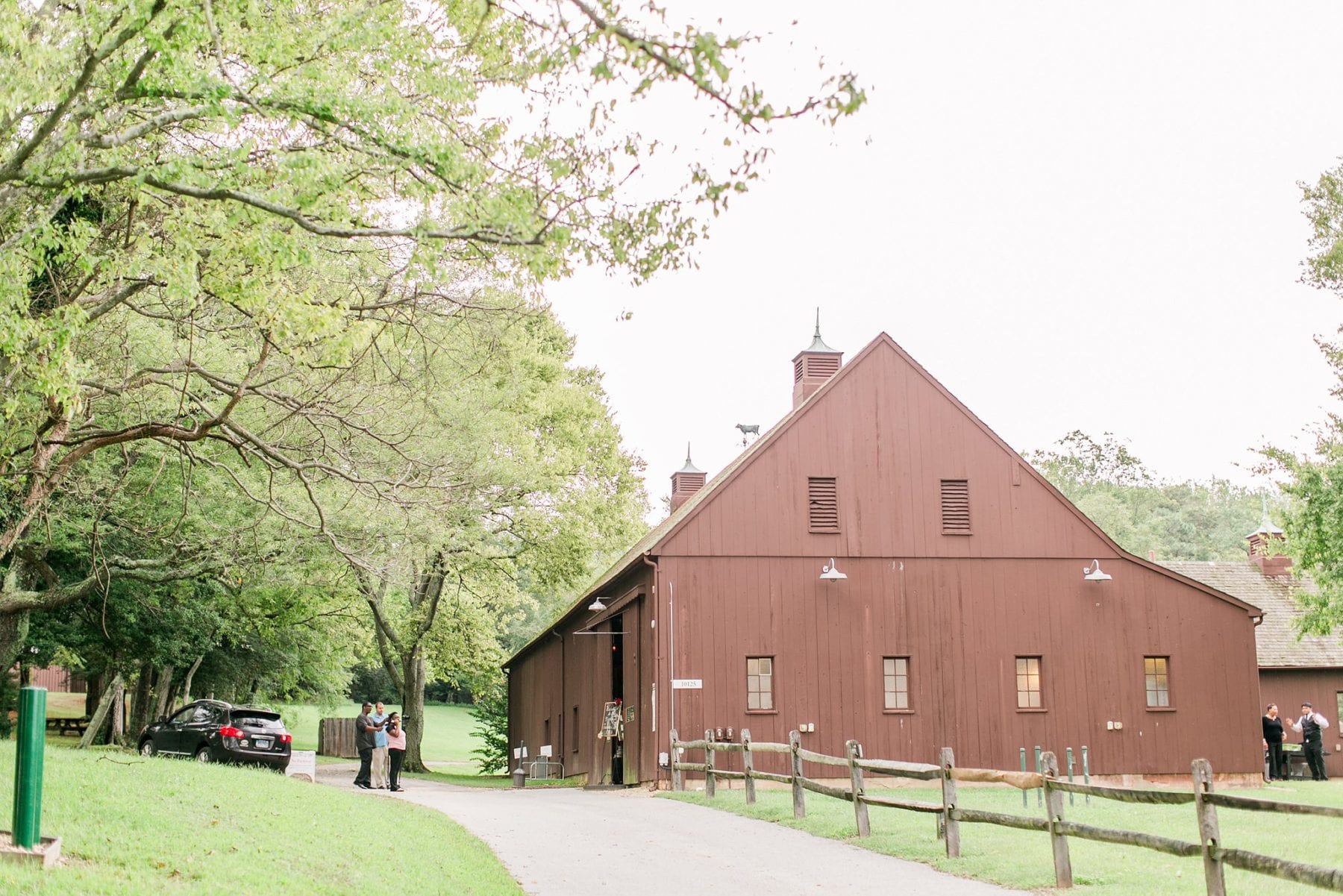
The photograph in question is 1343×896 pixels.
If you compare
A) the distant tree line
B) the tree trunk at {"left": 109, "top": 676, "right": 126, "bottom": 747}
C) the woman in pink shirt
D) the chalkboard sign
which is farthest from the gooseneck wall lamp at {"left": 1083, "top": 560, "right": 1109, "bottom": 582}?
the distant tree line

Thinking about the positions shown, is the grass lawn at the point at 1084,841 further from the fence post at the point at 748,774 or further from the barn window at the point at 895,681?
the barn window at the point at 895,681

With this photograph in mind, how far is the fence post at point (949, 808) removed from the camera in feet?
40.5

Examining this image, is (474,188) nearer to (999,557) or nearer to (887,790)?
(887,790)

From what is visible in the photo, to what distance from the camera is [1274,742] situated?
28672 mm

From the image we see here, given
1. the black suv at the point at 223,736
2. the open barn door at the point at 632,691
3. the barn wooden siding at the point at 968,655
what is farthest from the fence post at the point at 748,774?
the black suv at the point at 223,736

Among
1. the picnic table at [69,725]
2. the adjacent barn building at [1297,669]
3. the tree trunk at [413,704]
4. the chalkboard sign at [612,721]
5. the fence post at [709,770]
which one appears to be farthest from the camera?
the picnic table at [69,725]

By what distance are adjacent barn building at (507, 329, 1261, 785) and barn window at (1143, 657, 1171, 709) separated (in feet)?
0.14

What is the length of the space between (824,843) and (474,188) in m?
7.87

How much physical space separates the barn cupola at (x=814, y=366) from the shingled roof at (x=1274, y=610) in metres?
8.97

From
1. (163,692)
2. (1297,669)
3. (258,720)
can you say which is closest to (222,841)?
(258,720)

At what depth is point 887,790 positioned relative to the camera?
909 inches

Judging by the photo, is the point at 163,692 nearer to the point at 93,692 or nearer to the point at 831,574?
the point at 93,692

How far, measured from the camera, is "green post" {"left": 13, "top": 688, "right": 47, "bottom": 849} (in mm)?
8492

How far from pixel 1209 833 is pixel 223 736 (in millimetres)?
18051
